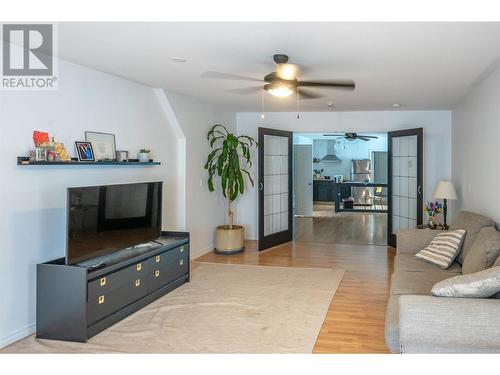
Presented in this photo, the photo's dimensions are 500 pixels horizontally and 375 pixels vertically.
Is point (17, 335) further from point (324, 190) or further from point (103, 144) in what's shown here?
point (324, 190)

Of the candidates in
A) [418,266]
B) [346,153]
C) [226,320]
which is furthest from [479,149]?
[346,153]

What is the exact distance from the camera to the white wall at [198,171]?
600cm

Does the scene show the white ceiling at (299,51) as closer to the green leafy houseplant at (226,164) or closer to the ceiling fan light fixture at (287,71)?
the ceiling fan light fixture at (287,71)

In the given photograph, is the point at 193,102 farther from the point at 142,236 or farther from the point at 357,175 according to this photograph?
the point at 357,175

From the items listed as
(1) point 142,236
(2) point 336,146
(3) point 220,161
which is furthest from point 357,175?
(1) point 142,236

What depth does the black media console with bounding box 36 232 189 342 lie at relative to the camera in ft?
10.9

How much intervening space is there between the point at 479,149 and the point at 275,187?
11.7 ft

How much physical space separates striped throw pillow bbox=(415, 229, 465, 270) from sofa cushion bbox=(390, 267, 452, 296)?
0.54 ft

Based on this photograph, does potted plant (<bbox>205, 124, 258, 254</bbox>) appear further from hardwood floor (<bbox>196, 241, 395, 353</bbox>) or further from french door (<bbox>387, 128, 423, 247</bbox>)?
french door (<bbox>387, 128, 423, 247</bbox>)

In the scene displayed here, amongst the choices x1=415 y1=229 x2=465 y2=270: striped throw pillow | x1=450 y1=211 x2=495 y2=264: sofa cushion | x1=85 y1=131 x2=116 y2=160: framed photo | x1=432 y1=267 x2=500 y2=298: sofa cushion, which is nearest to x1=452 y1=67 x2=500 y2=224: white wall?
x1=450 y1=211 x2=495 y2=264: sofa cushion

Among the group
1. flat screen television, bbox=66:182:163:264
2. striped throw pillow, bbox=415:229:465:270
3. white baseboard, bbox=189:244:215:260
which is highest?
flat screen television, bbox=66:182:163:264

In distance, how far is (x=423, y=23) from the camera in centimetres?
281

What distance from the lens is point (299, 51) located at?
3.51m

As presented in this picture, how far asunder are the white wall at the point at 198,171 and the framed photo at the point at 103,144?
1263 mm
